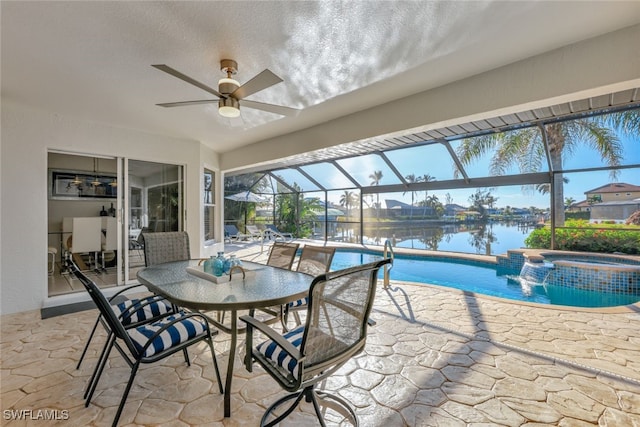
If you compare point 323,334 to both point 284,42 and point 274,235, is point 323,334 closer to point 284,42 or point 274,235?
point 284,42

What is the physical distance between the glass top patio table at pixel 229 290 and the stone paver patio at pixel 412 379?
0.46 metres

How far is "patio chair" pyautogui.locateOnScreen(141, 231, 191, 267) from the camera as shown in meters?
3.09

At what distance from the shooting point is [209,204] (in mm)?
5832

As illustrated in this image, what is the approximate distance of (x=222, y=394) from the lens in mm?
1914

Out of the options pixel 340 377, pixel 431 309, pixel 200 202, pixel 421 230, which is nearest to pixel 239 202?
pixel 200 202

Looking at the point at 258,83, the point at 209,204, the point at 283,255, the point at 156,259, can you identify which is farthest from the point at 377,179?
the point at 258,83

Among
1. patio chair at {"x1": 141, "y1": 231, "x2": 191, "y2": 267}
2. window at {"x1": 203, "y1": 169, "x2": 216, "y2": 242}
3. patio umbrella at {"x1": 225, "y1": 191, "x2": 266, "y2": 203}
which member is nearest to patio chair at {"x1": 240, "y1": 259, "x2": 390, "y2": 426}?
patio chair at {"x1": 141, "y1": 231, "x2": 191, "y2": 267}

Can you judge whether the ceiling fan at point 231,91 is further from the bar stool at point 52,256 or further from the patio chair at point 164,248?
the bar stool at point 52,256

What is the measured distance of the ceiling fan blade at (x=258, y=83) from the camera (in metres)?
1.85

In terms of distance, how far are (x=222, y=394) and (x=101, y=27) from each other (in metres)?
2.69

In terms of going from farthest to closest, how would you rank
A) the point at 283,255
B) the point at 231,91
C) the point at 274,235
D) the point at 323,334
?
the point at 274,235 → the point at 283,255 → the point at 231,91 → the point at 323,334

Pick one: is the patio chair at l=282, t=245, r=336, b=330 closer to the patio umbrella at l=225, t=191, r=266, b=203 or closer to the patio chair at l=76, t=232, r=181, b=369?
the patio chair at l=76, t=232, r=181, b=369

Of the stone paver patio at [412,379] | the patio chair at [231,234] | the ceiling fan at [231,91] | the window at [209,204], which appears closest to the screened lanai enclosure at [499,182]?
the window at [209,204]

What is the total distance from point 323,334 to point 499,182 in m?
5.89
